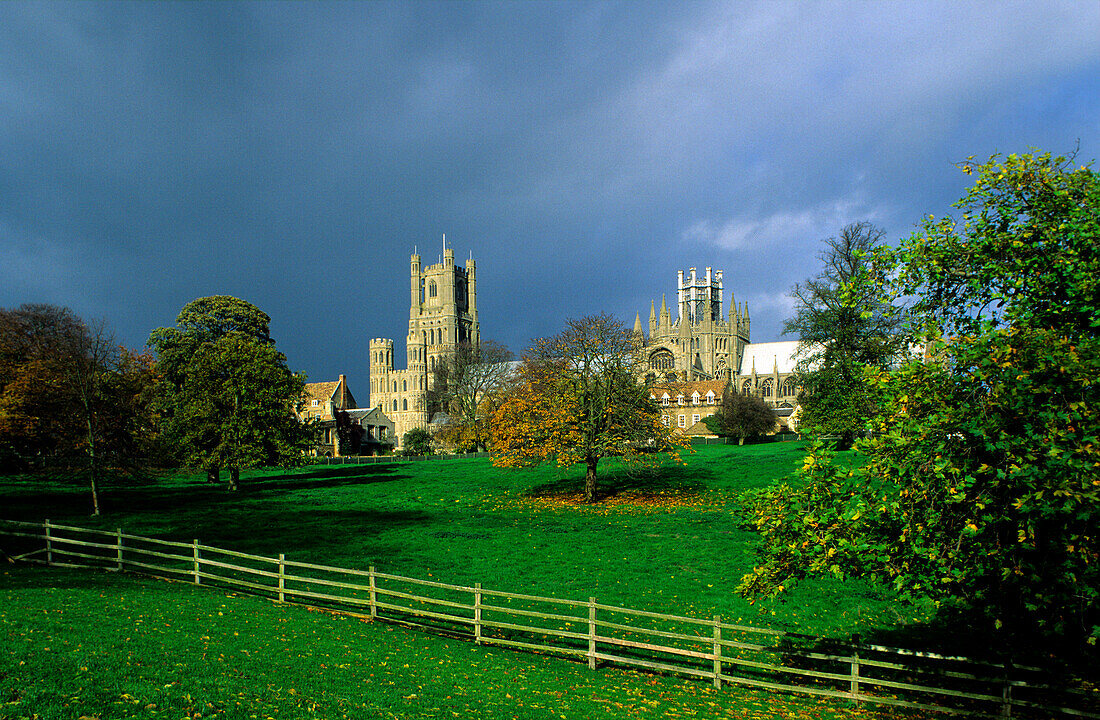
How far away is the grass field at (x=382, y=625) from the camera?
35.4ft

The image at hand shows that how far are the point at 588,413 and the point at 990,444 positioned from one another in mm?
25475

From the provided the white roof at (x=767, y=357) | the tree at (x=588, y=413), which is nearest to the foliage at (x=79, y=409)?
the tree at (x=588, y=413)

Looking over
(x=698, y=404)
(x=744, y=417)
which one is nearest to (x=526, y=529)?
(x=744, y=417)

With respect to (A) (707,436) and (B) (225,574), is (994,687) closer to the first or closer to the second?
(B) (225,574)

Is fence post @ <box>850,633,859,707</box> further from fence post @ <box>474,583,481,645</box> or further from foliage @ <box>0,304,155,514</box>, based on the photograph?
foliage @ <box>0,304,155,514</box>

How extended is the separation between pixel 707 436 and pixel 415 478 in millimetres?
48761

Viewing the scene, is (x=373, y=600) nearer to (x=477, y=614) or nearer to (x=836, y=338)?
(x=477, y=614)

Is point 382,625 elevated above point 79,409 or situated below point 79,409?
below

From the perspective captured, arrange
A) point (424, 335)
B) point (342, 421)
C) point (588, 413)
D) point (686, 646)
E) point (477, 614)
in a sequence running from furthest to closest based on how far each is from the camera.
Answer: point (424, 335)
point (342, 421)
point (588, 413)
point (686, 646)
point (477, 614)

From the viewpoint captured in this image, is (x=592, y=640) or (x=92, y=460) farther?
(x=92, y=460)

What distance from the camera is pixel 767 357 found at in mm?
144875

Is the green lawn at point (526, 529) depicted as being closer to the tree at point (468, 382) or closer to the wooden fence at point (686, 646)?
the wooden fence at point (686, 646)

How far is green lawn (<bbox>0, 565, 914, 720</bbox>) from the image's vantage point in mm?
10062

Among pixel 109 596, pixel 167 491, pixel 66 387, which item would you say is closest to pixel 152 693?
pixel 109 596
